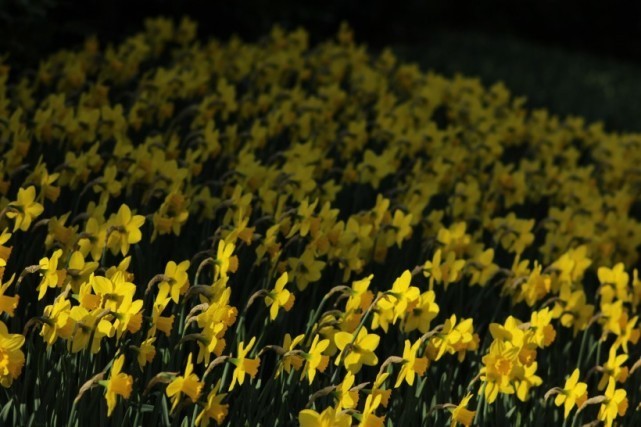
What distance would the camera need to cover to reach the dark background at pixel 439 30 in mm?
5379

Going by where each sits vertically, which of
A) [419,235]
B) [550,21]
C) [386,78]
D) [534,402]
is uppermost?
[550,21]

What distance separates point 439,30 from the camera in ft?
36.0

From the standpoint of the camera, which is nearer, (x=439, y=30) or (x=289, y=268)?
(x=289, y=268)

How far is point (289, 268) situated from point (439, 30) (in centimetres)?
862

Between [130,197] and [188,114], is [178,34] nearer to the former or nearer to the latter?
[188,114]

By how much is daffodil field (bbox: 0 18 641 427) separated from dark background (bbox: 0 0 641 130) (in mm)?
468

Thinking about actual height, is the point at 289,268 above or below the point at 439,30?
below

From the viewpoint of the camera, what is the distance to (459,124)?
5.29 metres

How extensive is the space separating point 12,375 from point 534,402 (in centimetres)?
133

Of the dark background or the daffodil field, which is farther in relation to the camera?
the dark background

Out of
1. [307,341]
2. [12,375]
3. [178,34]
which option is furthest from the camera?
[178,34]

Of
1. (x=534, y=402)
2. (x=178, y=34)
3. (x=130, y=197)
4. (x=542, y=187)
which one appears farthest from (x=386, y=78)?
(x=534, y=402)

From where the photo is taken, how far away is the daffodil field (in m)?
2.10

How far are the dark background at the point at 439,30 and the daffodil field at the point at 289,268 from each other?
1.54 ft
